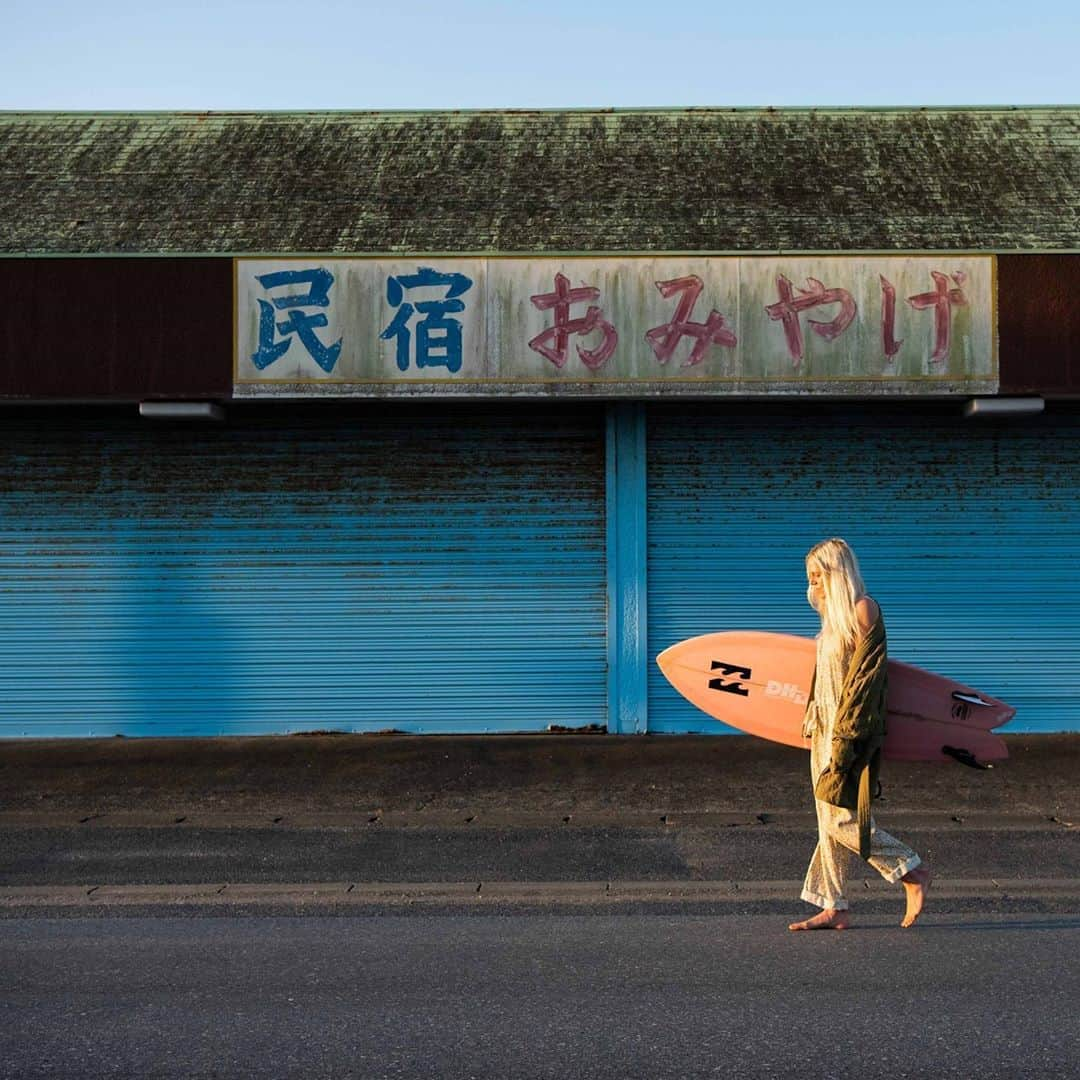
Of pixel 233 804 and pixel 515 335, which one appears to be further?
pixel 515 335

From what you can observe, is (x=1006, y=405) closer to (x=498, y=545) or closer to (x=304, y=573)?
(x=498, y=545)

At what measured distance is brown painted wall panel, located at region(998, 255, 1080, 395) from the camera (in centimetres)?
1212

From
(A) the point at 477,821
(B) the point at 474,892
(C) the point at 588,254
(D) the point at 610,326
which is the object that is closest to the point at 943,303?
(D) the point at 610,326

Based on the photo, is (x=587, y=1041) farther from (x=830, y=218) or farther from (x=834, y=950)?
(x=830, y=218)

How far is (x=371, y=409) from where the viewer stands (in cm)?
1323

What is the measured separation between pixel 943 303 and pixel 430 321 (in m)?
4.31

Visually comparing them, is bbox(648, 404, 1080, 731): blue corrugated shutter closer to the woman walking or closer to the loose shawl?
the woman walking

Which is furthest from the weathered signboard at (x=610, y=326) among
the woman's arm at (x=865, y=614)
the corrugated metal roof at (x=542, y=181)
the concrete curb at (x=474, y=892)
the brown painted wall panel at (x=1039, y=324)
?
the woman's arm at (x=865, y=614)

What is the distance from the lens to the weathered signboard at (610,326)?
1227cm

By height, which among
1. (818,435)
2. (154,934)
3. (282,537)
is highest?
(818,435)

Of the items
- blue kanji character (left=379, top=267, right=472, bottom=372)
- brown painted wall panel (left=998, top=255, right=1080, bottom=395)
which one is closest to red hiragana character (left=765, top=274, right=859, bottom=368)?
brown painted wall panel (left=998, top=255, right=1080, bottom=395)

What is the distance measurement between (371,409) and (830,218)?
476cm

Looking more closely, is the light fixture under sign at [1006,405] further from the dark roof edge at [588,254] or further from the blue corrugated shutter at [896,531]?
the dark roof edge at [588,254]

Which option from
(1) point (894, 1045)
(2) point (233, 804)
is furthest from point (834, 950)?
(2) point (233, 804)
